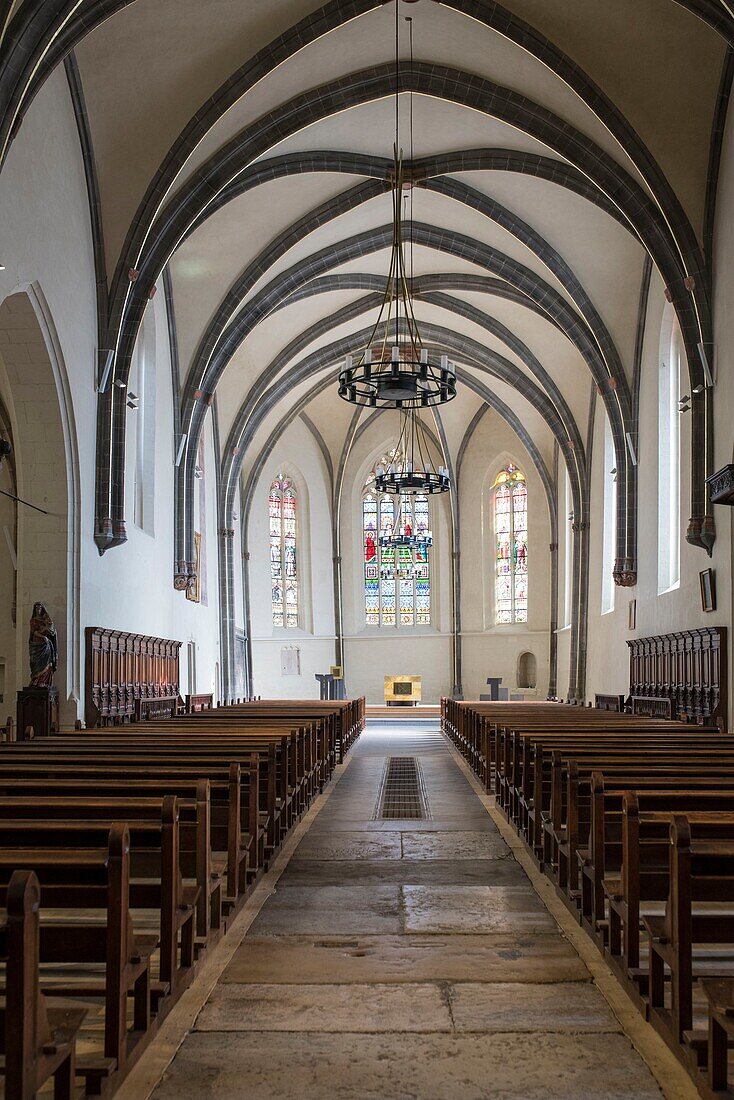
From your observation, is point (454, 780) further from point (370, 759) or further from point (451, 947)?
point (451, 947)

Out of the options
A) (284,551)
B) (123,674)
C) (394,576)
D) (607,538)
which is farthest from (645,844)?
(394,576)

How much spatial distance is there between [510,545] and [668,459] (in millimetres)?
16613

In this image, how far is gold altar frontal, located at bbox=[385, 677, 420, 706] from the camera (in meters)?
35.1

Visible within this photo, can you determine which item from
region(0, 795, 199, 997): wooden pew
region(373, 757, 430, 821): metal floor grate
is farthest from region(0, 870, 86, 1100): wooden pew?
region(373, 757, 430, 821): metal floor grate

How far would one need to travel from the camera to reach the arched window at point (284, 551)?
37.7 m

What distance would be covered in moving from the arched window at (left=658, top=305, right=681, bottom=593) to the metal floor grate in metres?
6.72

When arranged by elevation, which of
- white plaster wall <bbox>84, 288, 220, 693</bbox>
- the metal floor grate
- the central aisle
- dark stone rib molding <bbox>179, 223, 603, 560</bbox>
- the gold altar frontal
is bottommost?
the gold altar frontal

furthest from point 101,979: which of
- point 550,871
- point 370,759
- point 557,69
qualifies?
point 557,69

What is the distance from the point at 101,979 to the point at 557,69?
14436 millimetres

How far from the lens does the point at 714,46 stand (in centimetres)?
1499

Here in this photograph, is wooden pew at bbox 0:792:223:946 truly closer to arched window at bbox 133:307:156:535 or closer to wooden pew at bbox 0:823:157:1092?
wooden pew at bbox 0:823:157:1092

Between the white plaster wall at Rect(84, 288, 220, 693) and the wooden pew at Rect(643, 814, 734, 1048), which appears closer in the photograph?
the wooden pew at Rect(643, 814, 734, 1048)

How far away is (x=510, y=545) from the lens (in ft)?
122

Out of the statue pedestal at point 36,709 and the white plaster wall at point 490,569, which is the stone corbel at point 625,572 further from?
the white plaster wall at point 490,569
